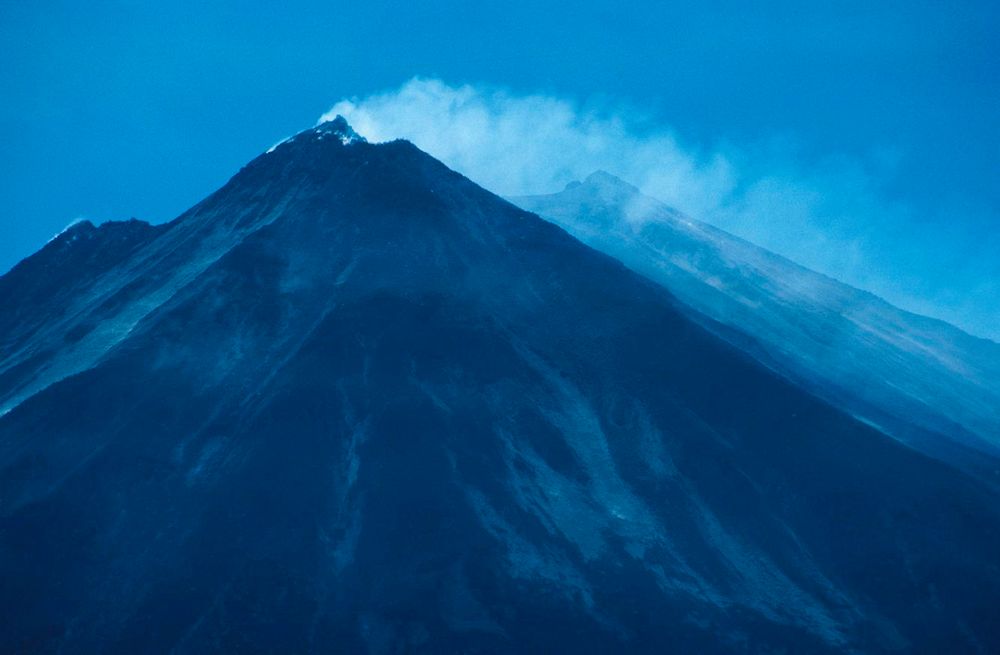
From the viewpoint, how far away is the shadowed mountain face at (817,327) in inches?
2987

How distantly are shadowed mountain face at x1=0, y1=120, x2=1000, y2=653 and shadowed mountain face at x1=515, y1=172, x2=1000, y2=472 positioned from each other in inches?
697

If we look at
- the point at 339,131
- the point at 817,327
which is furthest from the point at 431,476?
the point at 817,327

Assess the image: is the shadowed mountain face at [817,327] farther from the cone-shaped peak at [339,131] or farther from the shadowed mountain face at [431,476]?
the cone-shaped peak at [339,131]

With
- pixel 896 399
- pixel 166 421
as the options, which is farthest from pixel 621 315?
pixel 896 399

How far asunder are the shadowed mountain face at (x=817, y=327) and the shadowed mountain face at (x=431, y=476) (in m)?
17.7

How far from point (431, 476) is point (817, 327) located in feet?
302

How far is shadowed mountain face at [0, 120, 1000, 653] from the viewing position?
126 feet

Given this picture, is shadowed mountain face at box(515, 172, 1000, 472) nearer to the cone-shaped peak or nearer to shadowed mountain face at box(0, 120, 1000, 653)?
shadowed mountain face at box(0, 120, 1000, 653)

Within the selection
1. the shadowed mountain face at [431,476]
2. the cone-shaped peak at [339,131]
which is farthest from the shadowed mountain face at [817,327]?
the cone-shaped peak at [339,131]

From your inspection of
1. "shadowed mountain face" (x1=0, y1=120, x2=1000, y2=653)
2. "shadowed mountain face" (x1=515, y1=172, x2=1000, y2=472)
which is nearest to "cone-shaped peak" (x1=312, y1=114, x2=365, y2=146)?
"shadowed mountain face" (x1=0, y1=120, x2=1000, y2=653)

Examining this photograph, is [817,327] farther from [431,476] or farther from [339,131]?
[431,476]

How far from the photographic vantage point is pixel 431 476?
151 ft

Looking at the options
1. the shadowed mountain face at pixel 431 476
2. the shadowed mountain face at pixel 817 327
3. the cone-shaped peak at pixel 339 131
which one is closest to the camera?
the shadowed mountain face at pixel 431 476

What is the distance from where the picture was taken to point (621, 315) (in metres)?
65.5
